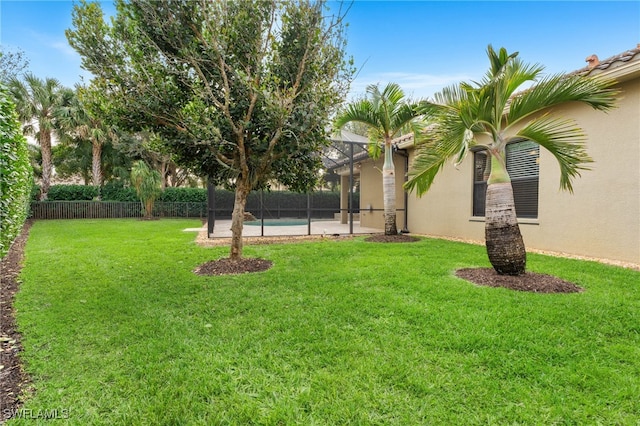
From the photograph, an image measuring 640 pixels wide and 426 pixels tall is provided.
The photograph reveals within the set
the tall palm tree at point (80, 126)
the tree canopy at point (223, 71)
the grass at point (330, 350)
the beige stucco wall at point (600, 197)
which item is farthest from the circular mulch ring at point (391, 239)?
the tall palm tree at point (80, 126)

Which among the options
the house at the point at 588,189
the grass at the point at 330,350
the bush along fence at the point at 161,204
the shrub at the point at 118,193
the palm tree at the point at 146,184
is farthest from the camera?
the shrub at the point at 118,193

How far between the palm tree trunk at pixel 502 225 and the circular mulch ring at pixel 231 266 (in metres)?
3.70

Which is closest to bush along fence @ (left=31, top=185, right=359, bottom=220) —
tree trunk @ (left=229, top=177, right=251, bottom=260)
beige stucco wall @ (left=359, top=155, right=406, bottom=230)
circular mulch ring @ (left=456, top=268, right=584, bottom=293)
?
beige stucco wall @ (left=359, top=155, right=406, bottom=230)

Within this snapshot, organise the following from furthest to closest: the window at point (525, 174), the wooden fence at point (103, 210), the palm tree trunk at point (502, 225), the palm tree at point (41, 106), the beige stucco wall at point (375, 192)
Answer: the wooden fence at point (103, 210) < the palm tree at point (41, 106) < the beige stucco wall at point (375, 192) < the window at point (525, 174) < the palm tree trunk at point (502, 225)

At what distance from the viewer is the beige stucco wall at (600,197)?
5776mm

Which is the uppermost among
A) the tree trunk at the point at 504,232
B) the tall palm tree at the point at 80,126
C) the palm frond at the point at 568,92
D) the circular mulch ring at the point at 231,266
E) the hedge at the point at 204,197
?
the tall palm tree at the point at 80,126

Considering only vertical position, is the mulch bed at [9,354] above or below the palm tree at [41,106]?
below

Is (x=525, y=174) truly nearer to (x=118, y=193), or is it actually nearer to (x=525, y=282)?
(x=525, y=282)

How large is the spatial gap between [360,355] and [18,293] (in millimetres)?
4750

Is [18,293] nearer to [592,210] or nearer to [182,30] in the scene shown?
[182,30]

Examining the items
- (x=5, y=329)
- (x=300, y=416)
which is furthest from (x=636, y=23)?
(x=5, y=329)

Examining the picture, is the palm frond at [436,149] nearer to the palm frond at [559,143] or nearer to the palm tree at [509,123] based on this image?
the palm tree at [509,123]

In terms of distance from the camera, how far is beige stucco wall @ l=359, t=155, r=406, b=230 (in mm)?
12273

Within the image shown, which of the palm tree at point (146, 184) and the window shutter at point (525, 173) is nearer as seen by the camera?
the window shutter at point (525, 173)
